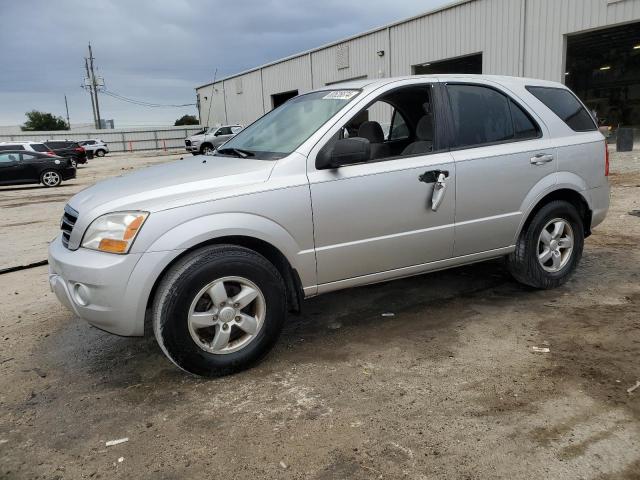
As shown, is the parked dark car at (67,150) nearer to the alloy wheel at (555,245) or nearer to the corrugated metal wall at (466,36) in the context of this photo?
the corrugated metal wall at (466,36)

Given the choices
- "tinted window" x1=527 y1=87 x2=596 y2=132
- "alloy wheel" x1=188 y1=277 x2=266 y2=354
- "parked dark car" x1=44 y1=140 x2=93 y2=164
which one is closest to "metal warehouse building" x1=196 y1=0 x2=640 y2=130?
"parked dark car" x1=44 y1=140 x2=93 y2=164

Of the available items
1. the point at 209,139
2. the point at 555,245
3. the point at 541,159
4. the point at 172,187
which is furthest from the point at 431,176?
the point at 209,139

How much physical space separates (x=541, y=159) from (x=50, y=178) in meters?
18.1

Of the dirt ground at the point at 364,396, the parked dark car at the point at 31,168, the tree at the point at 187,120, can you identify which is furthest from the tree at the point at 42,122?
the dirt ground at the point at 364,396

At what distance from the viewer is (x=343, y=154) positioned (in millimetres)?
3400

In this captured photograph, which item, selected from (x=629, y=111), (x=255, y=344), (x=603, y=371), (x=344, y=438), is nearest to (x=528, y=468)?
(x=344, y=438)

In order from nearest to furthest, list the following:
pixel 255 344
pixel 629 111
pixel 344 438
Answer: pixel 344 438 < pixel 255 344 < pixel 629 111

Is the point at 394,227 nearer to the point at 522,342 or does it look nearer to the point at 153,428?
the point at 522,342

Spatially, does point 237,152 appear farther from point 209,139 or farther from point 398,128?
point 209,139

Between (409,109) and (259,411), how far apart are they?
125 inches

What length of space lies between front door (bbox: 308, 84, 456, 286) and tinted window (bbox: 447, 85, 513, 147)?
0.21m

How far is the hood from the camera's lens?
3.07 m

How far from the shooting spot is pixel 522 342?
142 inches

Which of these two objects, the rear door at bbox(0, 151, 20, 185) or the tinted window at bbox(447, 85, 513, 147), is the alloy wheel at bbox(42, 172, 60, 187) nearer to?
the rear door at bbox(0, 151, 20, 185)
